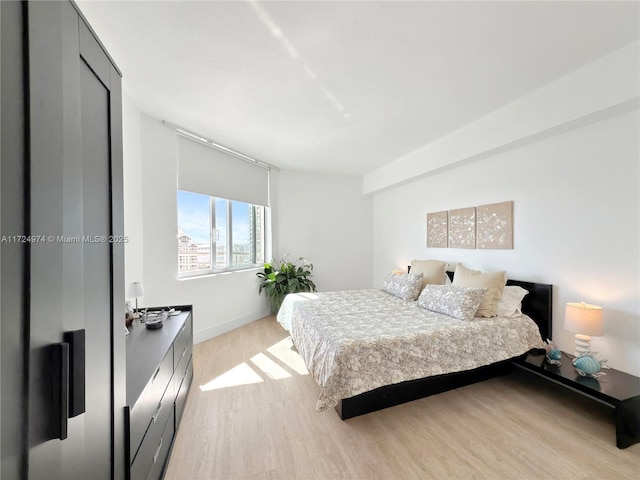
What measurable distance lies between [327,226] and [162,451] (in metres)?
4.00

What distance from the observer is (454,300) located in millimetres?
2521

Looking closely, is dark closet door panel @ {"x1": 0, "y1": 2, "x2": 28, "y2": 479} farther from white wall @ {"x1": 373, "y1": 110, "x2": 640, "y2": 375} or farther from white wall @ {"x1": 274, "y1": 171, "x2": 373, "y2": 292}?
white wall @ {"x1": 274, "y1": 171, "x2": 373, "y2": 292}

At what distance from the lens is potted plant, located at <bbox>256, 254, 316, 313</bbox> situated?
13.9ft

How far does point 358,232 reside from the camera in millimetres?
5215

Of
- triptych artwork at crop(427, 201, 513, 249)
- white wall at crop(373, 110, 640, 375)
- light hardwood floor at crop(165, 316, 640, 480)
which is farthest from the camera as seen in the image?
triptych artwork at crop(427, 201, 513, 249)

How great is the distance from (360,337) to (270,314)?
9.61 ft

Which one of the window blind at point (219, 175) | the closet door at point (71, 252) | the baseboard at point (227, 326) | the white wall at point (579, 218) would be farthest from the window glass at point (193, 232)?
the white wall at point (579, 218)

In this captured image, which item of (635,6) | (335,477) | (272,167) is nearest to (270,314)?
(272,167)

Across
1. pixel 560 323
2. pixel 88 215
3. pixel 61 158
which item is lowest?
pixel 560 323

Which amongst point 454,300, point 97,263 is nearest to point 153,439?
point 97,263

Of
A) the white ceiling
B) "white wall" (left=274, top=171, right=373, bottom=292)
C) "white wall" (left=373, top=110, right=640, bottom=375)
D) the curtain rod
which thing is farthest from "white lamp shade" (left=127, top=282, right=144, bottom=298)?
"white wall" (left=373, top=110, right=640, bottom=375)

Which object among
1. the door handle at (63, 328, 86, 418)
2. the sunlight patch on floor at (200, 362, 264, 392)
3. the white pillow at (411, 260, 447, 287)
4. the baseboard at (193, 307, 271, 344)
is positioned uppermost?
the door handle at (63, 328, 86, 418)

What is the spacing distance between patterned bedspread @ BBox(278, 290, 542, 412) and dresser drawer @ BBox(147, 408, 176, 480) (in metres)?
0.91

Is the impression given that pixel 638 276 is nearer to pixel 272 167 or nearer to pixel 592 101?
pixel 592 101
